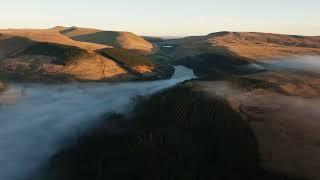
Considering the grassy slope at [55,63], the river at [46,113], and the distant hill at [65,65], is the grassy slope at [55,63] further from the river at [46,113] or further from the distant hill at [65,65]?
the river at [46,113]

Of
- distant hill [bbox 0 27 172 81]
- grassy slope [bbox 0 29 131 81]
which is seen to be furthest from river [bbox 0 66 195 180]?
grassy slope [bbox 0 29 131 81]

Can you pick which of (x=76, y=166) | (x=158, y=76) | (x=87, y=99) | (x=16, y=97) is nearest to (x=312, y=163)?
(x=76, y=166)

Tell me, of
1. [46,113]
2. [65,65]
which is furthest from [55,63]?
[46,113]

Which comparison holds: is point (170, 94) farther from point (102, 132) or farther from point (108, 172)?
point (108, 172)

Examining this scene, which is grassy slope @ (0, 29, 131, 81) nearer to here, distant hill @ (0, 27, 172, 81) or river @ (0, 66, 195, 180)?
distant hill @ (0, 27, 172, 81)

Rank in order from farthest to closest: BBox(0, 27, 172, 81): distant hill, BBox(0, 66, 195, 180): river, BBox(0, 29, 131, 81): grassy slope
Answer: BBox(0, 29, 131, 81): grassy slope, BBox(0, 27, 172, 81): distant hill, BBox(0, 66, 195, 180): river

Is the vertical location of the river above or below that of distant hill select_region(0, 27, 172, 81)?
below

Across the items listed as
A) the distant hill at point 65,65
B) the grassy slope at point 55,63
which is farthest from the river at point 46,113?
the grassy slope at point 55,63

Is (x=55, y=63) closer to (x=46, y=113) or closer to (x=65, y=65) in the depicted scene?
(x=65, y=65)
